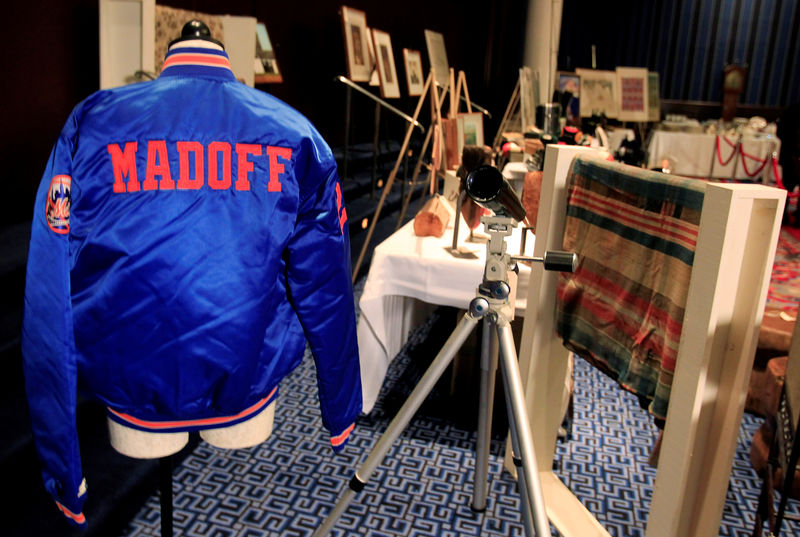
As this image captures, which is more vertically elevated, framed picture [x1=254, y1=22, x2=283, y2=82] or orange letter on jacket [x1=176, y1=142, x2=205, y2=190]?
framed picture [x1=254, y1=22, x2=283, y2=82]

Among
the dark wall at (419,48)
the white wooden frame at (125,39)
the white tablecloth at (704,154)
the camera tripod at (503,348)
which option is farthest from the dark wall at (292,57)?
the white tablecloth at (704,154)

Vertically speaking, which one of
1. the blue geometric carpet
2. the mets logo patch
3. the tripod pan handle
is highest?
the mets logo patch

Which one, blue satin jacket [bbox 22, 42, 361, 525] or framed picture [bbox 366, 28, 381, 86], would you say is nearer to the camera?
blue satin jacket [bbox 22, 42, 361, 525]

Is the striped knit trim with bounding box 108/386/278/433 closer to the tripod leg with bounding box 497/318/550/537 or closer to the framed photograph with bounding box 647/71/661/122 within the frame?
the tripod leg with bounding box 497/318/550/537

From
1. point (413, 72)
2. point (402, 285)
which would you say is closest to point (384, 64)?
point (413, 72)

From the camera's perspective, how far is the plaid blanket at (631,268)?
1320 mm

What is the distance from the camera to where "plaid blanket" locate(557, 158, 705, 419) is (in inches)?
52.0

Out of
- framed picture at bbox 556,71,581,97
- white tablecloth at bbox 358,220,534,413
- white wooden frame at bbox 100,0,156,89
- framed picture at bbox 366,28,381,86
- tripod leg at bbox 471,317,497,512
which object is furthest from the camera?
framed picture at bbox 556,71,581,97

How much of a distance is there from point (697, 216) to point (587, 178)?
1.36ft

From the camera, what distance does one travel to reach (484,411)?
1.66 meters

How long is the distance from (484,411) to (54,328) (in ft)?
3.19

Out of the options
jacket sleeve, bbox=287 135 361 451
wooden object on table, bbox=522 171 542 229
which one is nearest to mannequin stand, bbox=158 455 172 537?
jacket sleeve, bbox=287 135 361 451

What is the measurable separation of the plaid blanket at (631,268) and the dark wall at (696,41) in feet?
30.1

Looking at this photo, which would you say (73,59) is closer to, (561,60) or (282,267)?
(282,267)
